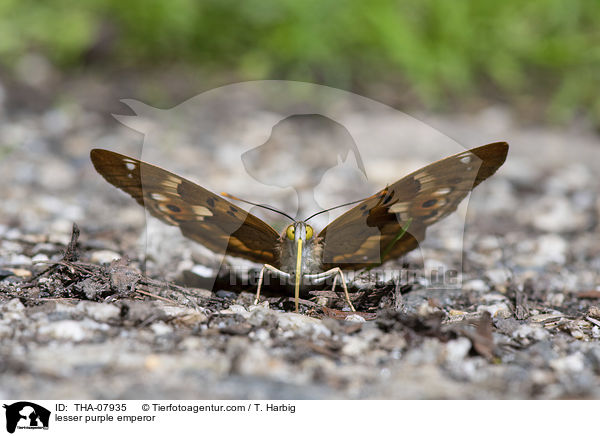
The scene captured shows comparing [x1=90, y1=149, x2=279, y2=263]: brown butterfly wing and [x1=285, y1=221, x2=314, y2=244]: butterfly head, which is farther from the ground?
[x1=90, y1=149, x2=279, y2=263]: brown butterfly wing

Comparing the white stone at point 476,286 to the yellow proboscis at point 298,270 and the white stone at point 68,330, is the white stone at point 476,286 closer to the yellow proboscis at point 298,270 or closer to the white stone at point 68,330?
the yellow proboscis at point 298,270

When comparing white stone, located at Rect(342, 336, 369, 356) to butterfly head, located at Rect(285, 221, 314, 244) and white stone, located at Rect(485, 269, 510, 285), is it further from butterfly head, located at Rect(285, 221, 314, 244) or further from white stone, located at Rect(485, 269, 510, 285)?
white stone, located at Rect(485, 269, 510, 285)

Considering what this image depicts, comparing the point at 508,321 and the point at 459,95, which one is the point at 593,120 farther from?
the point at 508,321

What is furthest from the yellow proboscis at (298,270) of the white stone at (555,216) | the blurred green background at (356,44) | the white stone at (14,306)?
the blurred green background at (356,44)

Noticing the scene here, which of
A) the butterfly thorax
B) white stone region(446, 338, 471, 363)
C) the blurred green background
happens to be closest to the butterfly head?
the butterfly thorax

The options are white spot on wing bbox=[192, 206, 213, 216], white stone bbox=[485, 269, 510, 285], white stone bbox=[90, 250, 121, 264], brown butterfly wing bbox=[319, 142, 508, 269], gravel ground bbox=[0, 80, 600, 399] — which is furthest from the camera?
white stone bbox=[485, 269, 510, 285]

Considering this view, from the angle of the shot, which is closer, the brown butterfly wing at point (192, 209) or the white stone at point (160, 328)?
the white stone at point (160, 328)

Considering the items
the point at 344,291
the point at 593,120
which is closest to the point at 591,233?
the point at 593,120

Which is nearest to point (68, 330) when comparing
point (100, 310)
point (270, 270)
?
point (100, 310)
